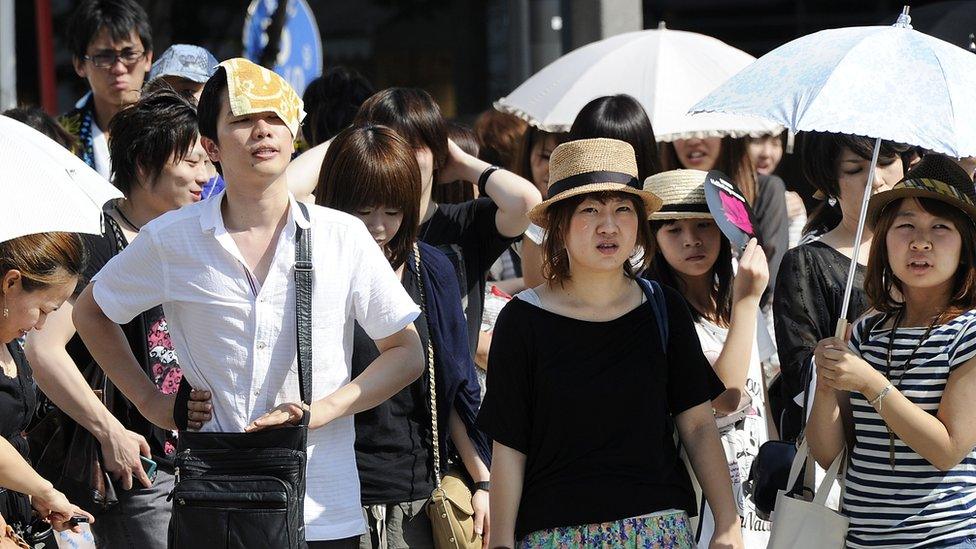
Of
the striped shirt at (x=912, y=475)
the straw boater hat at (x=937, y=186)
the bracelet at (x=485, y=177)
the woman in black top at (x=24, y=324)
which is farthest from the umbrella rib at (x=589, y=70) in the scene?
the woman in black top at (x=24, y=324)

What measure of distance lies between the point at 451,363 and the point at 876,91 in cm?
159

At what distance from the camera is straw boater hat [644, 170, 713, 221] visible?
4.80m

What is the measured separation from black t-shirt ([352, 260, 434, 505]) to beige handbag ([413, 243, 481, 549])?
0.02m

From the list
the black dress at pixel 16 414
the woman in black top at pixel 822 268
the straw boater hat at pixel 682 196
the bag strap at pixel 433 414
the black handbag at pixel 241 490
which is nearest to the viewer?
the black handbag at pixel 241 490

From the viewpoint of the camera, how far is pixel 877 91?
12.1 ft

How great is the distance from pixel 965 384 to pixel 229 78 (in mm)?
2144

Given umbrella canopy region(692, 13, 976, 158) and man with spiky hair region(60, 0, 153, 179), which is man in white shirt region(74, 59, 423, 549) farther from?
man with spiky hair region(60, 0, 153, 179)

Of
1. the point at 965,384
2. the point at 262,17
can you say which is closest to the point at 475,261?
the point at 965,384

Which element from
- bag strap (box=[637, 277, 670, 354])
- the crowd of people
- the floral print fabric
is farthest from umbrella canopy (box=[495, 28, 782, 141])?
the floral print fabric

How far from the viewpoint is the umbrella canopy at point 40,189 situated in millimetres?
3625

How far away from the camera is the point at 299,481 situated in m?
3.57

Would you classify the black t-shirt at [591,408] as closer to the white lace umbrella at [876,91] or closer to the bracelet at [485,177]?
the white lace umbrella at [876,91]

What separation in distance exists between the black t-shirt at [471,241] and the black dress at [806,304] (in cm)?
103

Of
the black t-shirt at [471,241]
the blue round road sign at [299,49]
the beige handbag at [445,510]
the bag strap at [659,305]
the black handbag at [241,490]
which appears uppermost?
the blue round road sign at [299,49]
